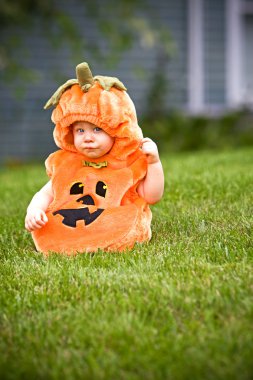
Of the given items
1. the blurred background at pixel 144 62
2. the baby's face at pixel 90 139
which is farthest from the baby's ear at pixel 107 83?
the blurred background at pixel 144 62

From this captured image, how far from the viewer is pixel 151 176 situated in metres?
3.76

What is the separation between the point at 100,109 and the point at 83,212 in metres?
0.58

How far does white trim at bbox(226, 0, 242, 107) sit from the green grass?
27.7 ft

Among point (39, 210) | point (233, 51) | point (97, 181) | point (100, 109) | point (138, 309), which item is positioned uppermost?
point (100, 109)

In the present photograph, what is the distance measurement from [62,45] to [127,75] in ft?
4.23

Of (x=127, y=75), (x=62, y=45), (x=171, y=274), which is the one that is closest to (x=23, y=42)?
(x=62, y=45)

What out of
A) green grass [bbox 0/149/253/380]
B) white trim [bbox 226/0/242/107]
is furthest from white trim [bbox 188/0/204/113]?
green grass [bbox 0/149/253/380]

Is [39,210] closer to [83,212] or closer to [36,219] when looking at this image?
[36,219]

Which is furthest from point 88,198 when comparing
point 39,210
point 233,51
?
point 233,51

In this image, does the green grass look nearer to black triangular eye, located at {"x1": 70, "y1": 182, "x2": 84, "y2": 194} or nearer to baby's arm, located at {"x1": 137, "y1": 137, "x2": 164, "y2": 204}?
baby's arm, located at {"x1": 137, "y1": 137, "x2": 164, "y2": 204}

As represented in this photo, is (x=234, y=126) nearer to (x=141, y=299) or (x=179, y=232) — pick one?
(x=179, y=232)

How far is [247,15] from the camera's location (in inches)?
494

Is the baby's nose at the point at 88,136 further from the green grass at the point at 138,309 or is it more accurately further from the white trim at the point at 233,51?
the white trim at the point at 233,51

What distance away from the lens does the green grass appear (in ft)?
7.43
